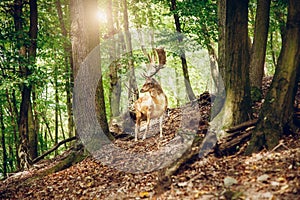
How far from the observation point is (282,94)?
5707mm

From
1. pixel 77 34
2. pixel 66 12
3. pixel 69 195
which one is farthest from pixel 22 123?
pixel 66 12

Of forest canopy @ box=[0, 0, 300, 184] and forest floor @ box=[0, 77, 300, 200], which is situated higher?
forest canopy @ box=[0, 0, 300, 184]

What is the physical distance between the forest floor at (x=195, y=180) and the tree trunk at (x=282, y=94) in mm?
212

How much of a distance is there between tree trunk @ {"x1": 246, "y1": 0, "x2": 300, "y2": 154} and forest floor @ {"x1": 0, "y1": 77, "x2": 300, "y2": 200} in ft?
0.70

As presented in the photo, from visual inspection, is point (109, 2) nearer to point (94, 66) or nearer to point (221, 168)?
point (94, 66)

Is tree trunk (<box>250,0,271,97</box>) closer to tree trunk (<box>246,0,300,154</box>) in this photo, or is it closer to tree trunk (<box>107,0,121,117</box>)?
tree trunk (<box>246,0,300,154</box>)

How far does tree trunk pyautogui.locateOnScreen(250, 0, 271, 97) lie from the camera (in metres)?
9.70

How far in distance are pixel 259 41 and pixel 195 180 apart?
18.9 ft

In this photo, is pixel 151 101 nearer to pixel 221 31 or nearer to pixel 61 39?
pixel 221 31

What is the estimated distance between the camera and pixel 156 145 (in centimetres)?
839

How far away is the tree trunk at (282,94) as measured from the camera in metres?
5.56

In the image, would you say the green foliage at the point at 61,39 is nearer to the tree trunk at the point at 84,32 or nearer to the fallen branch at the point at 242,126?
the tree trunk at the point at 84,32

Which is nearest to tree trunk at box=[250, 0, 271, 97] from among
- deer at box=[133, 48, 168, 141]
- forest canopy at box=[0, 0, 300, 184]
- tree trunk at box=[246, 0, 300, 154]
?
forest canopy at box=[0, 0, 300, 184]

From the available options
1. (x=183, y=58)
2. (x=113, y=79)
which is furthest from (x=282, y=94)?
(x=113, y=79)
